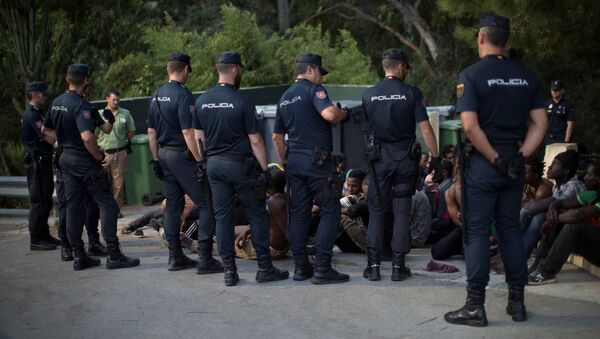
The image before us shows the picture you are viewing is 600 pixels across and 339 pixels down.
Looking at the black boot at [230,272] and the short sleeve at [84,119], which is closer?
the black boot at [230,272]

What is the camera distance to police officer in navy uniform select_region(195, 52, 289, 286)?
8.23 meters

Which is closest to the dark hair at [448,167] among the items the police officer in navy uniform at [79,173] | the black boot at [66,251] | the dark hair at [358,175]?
the dark hair at [358,175]

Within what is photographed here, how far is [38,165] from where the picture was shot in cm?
1061

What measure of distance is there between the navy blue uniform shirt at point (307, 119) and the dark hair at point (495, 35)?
1.84 meters

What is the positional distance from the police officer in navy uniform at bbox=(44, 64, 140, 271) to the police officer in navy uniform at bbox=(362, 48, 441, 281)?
255 centimetres

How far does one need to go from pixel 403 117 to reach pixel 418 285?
1.42 m

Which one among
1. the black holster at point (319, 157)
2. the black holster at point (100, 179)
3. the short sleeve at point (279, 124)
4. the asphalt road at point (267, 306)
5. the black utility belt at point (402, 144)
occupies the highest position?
the short sleeve at point (279, 124)

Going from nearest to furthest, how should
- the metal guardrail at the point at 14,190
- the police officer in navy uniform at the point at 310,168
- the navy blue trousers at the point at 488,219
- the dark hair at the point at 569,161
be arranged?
1. the navy blue trousers at the point at 488,219
2. the police officer in navy uniform at the point at 310,168
3. the dark hair at the point at 569,161
4. the metal guardrail at the point at 14,190

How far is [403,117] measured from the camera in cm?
824

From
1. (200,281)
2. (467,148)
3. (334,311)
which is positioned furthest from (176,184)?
(467,148)

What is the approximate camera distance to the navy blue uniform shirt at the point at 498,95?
6.69 meters

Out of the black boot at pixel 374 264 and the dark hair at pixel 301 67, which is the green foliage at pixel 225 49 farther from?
the black boot at pixel 374 264

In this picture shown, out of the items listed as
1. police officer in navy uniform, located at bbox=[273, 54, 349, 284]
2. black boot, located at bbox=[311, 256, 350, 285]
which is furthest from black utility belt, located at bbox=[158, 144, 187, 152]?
black boot, located at bbox=[311, 256, 350, 285]

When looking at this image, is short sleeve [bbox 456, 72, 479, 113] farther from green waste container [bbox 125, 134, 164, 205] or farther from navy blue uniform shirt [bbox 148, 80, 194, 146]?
green waste container [bbox 125, 134, 164, 205]
